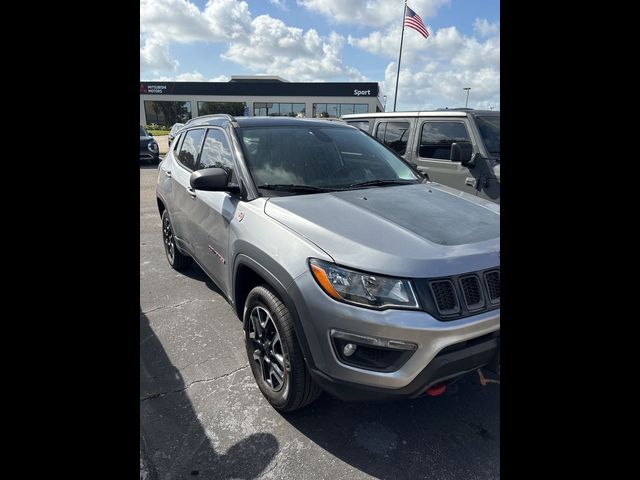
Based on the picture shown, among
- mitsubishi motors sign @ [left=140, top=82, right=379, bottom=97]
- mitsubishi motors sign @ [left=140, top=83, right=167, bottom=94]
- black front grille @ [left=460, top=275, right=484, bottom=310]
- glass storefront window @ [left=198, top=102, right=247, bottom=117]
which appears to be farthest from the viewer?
mitsubishi motors sign @ [left=140, top=83, right=167, bottom=94]

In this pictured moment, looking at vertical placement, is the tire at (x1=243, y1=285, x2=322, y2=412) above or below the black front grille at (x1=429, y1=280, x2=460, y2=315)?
below

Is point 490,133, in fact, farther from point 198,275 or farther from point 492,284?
point 198,275

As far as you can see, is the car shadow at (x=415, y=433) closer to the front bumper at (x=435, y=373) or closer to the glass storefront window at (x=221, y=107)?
the front bumper at (x=435, y=373)

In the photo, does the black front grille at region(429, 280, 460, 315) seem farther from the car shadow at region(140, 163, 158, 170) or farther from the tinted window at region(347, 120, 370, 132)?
the car shadow at region(140, 163, 158, 170)

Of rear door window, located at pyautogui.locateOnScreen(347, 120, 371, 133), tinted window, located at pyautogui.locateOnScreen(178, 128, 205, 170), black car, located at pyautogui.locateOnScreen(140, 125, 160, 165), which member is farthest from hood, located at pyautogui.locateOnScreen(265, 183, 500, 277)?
black car, located at pyautogui.locateOnScreen(140, 125, 160, 165)

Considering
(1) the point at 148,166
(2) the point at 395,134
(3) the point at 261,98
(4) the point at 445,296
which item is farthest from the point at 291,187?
(3) the point at 261,98

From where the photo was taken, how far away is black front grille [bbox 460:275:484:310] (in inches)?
75.1

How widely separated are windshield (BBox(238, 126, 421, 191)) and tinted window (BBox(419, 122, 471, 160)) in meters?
2.31

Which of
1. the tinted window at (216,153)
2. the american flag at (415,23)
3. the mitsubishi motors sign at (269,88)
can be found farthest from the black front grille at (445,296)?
the mitsubishi motors sign at (269,88)
